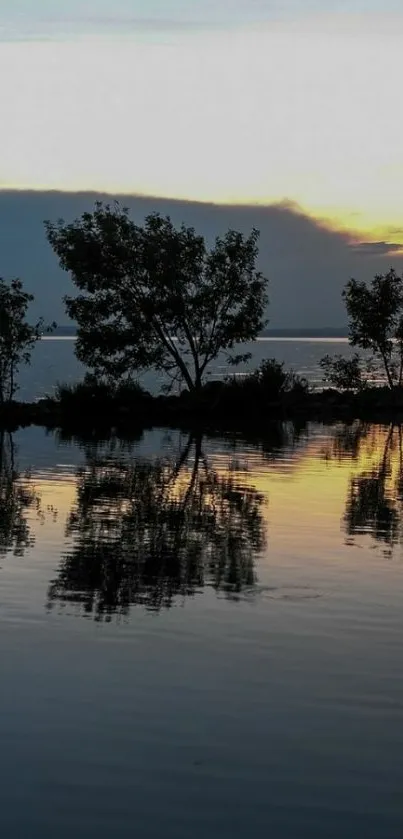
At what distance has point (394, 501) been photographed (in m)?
15.0

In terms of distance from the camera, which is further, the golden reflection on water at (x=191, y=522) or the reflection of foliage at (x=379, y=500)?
the reflection of foliage at (x=379, y=500)

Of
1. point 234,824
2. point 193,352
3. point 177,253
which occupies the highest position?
point 177,253

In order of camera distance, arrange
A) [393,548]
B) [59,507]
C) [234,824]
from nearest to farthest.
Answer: [234,824] < [393,548] < [59,507]

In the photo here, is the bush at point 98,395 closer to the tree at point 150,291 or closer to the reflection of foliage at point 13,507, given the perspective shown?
the tree at point 150,291

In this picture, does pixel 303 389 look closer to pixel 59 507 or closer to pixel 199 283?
pixel 199 283

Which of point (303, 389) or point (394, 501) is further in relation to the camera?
point (303, 389)

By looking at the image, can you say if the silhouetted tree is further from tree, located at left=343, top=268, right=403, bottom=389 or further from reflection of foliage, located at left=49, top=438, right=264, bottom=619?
reflection of foliage, located at left=49, top=438, right=264, bottom=619

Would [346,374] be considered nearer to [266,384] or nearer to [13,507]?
[266,384]

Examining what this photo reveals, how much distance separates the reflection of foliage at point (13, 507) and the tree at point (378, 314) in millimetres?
20761

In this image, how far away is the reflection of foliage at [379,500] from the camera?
1229cm

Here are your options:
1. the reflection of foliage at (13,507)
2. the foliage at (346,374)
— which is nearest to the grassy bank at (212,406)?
the foliage at (346,374)

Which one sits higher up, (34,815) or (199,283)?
(199,283)

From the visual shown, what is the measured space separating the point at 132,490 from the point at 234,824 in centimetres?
1078

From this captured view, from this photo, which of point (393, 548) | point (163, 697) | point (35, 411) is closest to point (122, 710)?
point (163, 697)
